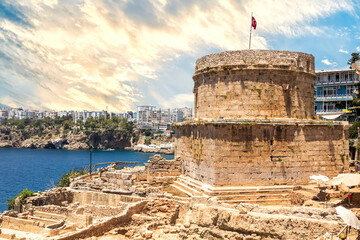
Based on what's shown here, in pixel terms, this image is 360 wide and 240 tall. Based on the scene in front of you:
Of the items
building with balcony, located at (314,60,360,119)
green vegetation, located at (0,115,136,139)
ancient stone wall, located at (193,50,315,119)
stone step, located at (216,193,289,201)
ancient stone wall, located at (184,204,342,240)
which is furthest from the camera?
green vegetation, located at (0,115,136,139)

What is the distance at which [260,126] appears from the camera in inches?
651

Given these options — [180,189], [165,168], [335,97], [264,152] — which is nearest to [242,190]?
[264,152]

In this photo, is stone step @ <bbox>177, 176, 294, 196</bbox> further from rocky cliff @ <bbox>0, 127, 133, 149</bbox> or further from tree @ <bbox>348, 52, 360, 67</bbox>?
rocky cliff @ <bbox>0, 127, 133, 149</bbox>

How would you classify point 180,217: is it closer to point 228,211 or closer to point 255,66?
point 228,211

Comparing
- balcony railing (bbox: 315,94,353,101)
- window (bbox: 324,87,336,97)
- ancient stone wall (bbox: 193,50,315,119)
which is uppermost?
window (bbox: 324,87,336,97)

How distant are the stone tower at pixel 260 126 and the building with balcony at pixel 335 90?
23615 mm

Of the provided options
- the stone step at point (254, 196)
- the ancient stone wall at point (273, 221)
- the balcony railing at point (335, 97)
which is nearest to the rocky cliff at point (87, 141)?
the balcony railing at point (335, 97)

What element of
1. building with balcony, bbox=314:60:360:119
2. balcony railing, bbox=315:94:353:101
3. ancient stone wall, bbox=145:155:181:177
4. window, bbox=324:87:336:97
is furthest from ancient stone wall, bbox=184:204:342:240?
window, bbox=324:87:336:97

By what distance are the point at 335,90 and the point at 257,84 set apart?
28.3 metres

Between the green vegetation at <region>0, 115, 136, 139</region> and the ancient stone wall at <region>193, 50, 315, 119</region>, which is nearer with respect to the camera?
the ancient stone wall at <region>193, 50, 315, 119</region>

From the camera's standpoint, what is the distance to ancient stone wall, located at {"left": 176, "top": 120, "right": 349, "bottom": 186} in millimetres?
16156

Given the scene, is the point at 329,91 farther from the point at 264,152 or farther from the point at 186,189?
the point at 186,189

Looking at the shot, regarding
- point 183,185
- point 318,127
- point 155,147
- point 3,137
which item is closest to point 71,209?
point 183,185

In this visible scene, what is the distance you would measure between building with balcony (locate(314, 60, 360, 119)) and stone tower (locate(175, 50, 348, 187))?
2362 centimetres
